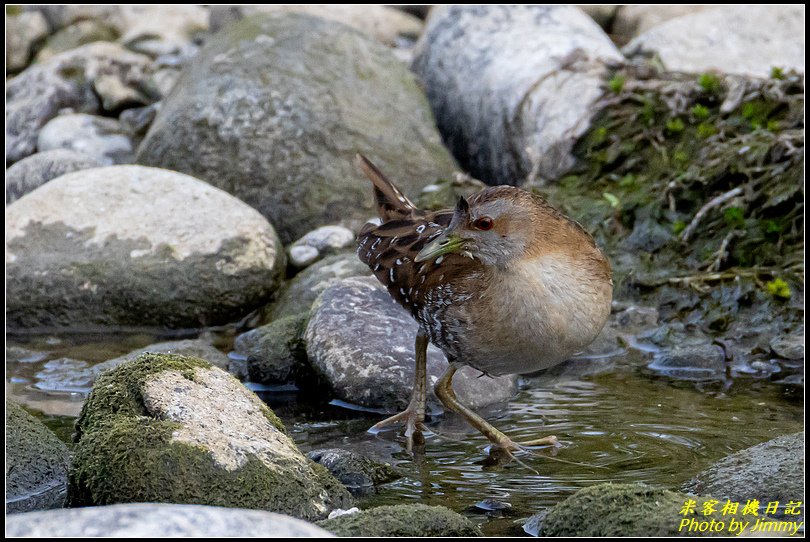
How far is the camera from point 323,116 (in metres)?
9.12

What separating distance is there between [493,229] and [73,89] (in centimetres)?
772

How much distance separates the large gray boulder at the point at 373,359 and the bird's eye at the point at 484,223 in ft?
4.47

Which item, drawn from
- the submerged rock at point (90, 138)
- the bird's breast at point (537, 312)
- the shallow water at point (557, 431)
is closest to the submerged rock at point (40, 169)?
the submerged rock at point (90, 138)

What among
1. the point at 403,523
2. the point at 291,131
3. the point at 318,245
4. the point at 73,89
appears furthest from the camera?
the point at 73,89

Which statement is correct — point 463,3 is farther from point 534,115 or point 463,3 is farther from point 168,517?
point 168,517

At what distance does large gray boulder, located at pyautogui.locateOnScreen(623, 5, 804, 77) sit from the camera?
1009cm

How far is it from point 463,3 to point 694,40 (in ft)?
7.41

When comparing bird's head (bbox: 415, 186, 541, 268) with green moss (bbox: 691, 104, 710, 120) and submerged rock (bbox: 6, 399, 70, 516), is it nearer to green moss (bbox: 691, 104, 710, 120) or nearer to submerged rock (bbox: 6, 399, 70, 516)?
submerged rock (bbox: 6, 399, 70, 516)

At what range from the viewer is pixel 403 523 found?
388 cm

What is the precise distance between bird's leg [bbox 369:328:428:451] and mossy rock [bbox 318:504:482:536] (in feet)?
5.84

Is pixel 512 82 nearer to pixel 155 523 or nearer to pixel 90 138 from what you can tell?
pixel 90 138

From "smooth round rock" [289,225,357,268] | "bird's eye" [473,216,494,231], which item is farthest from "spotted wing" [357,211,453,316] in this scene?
"smooth round rock" [289,225,357,268]

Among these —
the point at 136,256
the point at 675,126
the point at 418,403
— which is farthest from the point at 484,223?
the point at 675,126

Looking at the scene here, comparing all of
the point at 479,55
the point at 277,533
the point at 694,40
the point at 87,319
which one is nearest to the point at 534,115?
the point at 479,55
